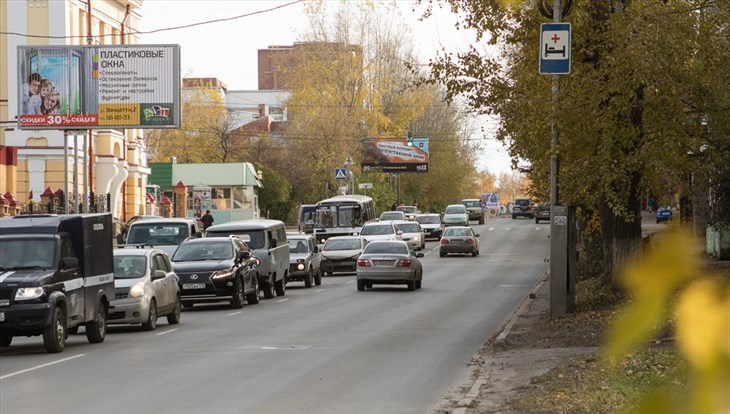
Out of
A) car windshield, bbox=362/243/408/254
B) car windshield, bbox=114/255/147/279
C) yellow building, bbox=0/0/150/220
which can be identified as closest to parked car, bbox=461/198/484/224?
yellow building, bbox=0/0/150/220

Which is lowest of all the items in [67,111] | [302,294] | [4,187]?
[302,294]

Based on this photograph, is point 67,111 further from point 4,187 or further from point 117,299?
point 117,299

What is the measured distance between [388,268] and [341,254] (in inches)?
414

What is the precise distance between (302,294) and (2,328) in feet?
57.1

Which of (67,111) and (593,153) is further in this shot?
(67,111)

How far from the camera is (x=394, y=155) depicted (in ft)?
284

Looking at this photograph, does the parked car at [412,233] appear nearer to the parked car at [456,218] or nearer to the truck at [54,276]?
the parked car at [456,218]

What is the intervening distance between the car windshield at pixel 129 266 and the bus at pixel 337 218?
107ft

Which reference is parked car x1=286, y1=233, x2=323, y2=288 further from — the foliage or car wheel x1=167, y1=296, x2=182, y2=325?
the foliage

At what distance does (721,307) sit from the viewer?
0.77m

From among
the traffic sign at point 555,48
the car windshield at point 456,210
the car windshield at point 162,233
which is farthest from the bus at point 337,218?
the traffic sign at point 555,48

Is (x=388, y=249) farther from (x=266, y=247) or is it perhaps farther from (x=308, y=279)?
(x=266, y=247)

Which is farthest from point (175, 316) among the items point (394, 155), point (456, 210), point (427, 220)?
point (394, 155)

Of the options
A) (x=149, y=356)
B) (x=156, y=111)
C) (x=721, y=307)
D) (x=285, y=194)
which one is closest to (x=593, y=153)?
(x=149, y=356)
